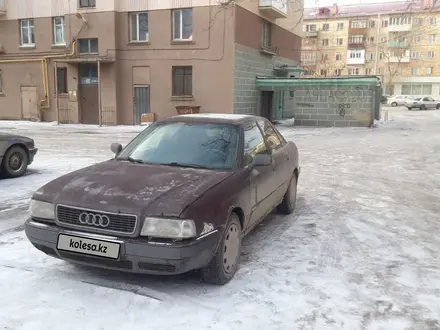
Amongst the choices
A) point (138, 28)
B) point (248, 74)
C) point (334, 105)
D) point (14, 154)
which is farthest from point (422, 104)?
point (14, 154)

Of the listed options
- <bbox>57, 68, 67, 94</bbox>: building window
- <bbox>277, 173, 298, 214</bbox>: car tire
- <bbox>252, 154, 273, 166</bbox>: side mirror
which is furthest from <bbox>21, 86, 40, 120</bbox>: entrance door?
<bbox>252, 154, 273, 166</bbox>: side mirror

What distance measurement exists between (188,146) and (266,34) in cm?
2394

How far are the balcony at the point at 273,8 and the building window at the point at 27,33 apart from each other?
13519mm

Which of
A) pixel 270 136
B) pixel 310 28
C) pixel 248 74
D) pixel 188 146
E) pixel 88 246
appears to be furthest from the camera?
pixel 310 28

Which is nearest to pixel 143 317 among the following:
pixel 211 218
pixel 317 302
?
pixel 211 218

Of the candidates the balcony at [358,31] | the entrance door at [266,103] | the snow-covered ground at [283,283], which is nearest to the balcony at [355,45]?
the balcony at [358,31]

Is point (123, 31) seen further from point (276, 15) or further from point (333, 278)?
point (333, 278)

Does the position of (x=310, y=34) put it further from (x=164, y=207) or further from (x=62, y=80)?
(x=164, y=207)

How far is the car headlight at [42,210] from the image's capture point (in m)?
3.76

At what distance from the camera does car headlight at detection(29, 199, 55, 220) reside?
3.76 meters

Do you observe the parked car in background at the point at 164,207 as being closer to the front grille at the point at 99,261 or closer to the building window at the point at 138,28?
the front grille at the point at 99,261

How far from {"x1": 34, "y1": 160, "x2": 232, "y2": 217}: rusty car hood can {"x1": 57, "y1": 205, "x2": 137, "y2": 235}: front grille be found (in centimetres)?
4

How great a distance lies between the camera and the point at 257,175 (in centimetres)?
467

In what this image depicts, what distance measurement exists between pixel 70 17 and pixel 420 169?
21326 millimetres
